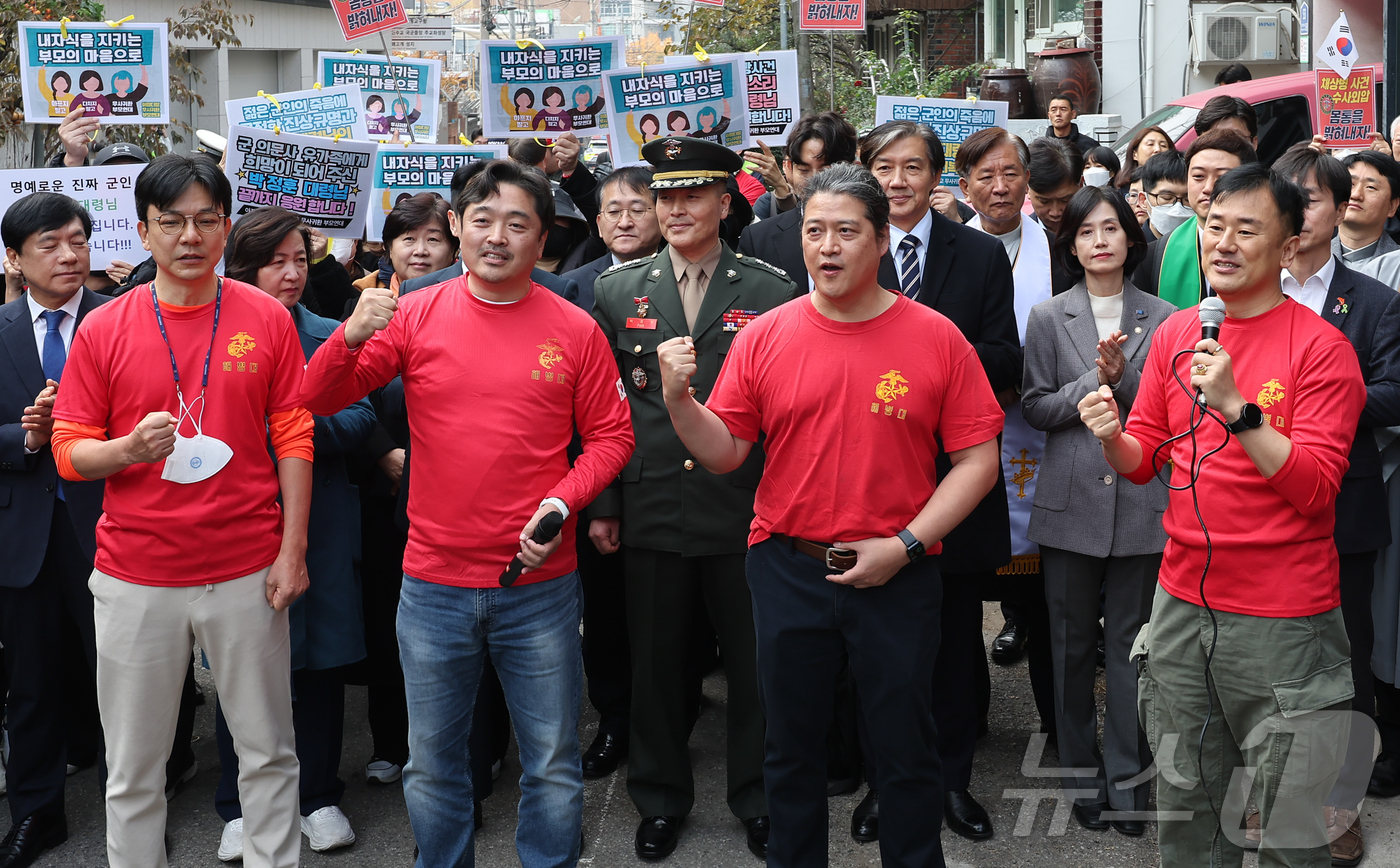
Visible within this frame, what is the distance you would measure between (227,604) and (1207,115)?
5.08 meters

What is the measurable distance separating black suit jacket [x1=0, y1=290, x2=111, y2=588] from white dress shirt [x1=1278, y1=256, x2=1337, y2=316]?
3.95m

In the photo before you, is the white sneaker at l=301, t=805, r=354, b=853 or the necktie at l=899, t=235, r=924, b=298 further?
the necktie at l=899, t=235, r=924, b=298

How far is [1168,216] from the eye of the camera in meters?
5.58

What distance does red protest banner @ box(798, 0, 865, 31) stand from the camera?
10344 mm

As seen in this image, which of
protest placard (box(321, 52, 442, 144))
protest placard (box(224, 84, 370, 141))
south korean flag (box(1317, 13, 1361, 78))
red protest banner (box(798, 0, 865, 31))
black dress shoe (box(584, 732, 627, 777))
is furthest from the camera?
red protest banner (box(798, 0, 865, 31))

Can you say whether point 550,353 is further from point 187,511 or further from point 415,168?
point 415,168

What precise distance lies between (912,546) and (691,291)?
1329 millimetres

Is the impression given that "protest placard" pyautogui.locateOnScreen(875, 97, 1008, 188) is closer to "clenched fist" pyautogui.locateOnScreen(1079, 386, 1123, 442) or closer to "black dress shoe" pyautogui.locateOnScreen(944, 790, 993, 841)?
"black dress shoe" pyautogui.locateOnScreen(944, 790, 993, 841)

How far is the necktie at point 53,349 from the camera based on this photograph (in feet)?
14.0

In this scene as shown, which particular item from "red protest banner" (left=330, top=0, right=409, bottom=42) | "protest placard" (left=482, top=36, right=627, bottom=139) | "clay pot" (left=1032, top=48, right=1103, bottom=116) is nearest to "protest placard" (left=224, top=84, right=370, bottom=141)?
"protest placard" (left=482, top=36, right=627, bottom=139)

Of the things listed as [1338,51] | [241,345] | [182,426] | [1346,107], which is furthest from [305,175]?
[1338,51]

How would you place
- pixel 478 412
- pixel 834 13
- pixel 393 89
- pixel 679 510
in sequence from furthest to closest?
pixel 834 13, pixel 393 89, pixel 679 510, pixel 478 412

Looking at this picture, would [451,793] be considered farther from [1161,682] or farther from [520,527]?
[1161,682]

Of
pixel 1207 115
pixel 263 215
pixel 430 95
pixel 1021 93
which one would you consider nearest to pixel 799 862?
pixel 263 215
